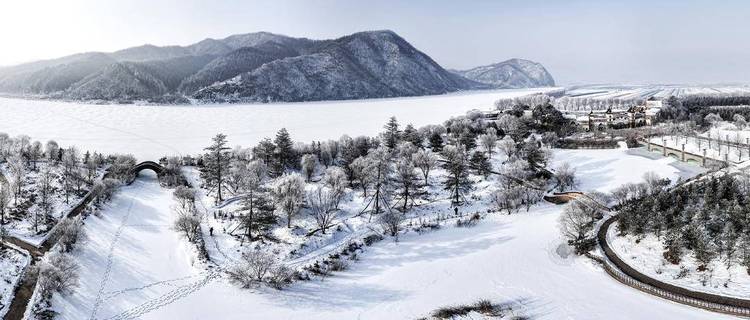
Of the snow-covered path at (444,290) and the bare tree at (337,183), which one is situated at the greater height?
the bare tree at (337,183)

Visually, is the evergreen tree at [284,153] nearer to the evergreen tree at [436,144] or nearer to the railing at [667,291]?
the evergreen tree at [436,144]

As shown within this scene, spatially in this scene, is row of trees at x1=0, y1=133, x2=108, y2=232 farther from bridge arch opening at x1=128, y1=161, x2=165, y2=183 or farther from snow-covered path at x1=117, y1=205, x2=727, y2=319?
snow-covered path at x1=117, y1=205, x2=727, y2=319

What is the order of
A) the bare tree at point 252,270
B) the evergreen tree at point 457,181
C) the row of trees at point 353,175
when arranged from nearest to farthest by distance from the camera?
the bare tree at point 252,270
the row of trees at point 353,175
the evergreen tree at point 457,181

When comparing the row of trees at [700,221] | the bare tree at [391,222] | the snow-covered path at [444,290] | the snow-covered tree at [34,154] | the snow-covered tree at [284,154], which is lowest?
the snow-covered path at [444,290]

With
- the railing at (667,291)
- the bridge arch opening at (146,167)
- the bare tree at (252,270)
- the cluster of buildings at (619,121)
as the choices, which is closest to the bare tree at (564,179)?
the railing at (667,291)

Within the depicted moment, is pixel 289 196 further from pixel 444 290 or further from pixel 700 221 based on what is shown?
pixel 700 221
